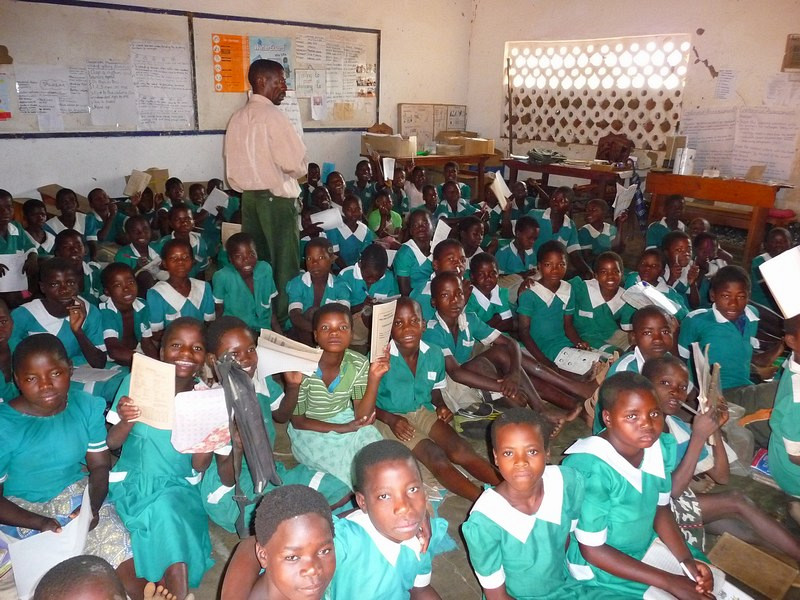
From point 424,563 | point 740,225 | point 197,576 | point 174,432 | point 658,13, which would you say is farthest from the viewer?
point 658,13

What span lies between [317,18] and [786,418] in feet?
21.0

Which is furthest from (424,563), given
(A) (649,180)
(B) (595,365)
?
(A) (649,180)

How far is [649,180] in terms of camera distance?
6000mm

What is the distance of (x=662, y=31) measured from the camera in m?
6.73

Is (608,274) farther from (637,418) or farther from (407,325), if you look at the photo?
(637,418)

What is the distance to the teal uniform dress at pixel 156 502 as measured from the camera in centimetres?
174

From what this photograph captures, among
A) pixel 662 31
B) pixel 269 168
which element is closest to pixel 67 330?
pixel 269 168

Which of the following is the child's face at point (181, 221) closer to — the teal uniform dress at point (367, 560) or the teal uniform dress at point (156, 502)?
the teal uniform dress at point (156, 502)

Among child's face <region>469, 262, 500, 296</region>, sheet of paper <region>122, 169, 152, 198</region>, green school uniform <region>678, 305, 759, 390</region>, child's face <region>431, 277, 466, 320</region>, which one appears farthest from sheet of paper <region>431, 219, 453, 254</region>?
sheet of paper <region>122, 169, 152, 198</region>

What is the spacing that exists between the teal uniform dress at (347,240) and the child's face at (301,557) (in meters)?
3.29

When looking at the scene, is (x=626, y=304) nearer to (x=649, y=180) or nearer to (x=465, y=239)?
(x=465, y=239)

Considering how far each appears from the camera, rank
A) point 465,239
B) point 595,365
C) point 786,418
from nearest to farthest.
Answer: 1. point 786,418
2. point 595,365
3. point 465,239

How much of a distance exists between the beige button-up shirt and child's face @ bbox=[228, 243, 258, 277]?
520mm

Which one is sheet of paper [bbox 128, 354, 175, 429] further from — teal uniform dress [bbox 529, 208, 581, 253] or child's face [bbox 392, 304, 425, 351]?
teal uniform dress [bbox 529, 208, 581, 253]
